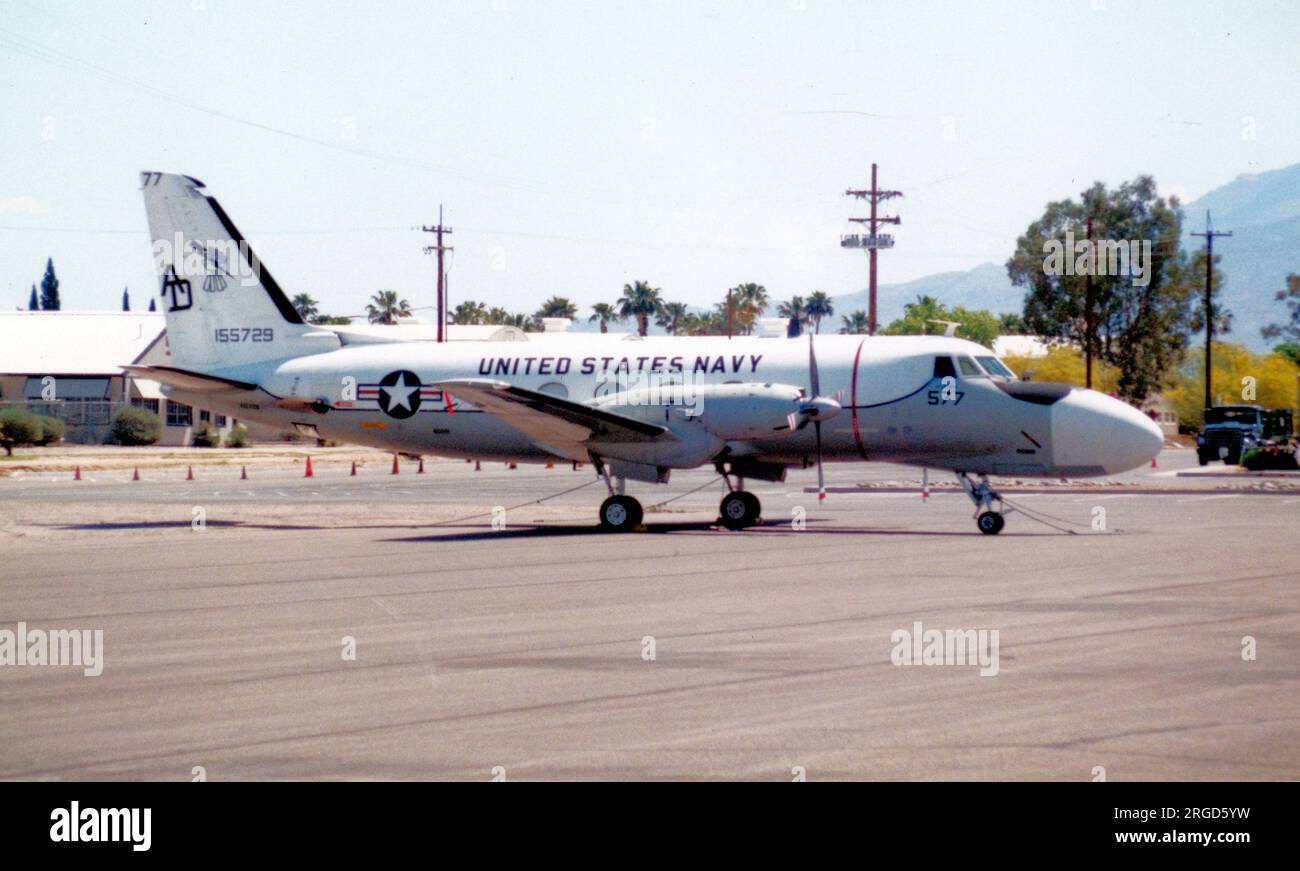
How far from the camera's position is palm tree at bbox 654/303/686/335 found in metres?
162

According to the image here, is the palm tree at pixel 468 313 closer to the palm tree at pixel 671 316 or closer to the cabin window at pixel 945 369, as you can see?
the palm tree at pixel 671 316

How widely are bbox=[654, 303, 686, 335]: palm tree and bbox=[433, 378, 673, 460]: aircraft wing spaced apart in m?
134

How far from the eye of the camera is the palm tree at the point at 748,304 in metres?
157

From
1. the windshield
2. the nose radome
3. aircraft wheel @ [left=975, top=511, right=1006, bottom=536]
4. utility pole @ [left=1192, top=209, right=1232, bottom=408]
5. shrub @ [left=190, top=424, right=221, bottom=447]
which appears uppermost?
utility pole @ [left=1192, top=209, right=1232, bottom=408]

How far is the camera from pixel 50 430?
242 feet

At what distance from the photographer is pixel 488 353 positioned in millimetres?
29000

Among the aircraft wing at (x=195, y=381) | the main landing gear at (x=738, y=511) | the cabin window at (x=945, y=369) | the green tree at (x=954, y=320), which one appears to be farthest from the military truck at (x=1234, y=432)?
the green tree at (x=954, y=320)

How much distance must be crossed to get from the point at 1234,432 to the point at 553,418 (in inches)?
1630

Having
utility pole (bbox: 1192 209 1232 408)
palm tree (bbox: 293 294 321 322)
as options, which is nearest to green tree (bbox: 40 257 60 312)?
palm tree (bbox: 293 294 321 322)

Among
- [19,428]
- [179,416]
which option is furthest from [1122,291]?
[19,428]

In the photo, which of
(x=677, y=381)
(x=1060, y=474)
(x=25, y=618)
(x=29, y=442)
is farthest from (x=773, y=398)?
(x=29, y=442)

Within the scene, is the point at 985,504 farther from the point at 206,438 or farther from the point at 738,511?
the point at 206,438

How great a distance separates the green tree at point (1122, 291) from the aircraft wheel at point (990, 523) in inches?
2411

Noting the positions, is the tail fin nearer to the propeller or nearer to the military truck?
the propeller
